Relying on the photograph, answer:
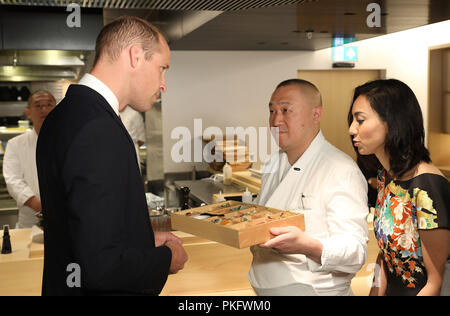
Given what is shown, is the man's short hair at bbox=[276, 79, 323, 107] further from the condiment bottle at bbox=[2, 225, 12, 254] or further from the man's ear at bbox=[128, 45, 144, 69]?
the condiment bottle at bbox=[2, 225, 12, 254]

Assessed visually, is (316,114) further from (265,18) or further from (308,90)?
(265,18)

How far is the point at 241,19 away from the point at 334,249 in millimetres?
2247

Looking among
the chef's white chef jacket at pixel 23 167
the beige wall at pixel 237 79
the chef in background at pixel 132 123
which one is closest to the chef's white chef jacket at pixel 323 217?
the chef's white chef jacket at pixel 23 167

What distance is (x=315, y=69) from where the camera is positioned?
5.91m

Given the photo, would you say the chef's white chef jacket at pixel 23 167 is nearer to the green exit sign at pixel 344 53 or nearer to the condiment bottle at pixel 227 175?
the condiment bottle at pixel 227 175

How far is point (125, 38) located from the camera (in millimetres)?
1213

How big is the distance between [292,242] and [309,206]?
0.23 m

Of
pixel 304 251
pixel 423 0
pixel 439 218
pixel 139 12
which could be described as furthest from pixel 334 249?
pixel 139 12

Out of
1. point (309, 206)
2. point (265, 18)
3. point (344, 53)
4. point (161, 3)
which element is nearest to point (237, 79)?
point (344, 53)

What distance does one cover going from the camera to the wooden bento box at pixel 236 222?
1482 mm

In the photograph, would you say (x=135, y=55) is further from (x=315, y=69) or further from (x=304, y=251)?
(x=315, y=69)

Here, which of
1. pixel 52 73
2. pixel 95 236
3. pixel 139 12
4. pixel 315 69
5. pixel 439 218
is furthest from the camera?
pixel 315 69

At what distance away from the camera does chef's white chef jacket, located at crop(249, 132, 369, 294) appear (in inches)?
62.4

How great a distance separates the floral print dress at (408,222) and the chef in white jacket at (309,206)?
0.09 metres
